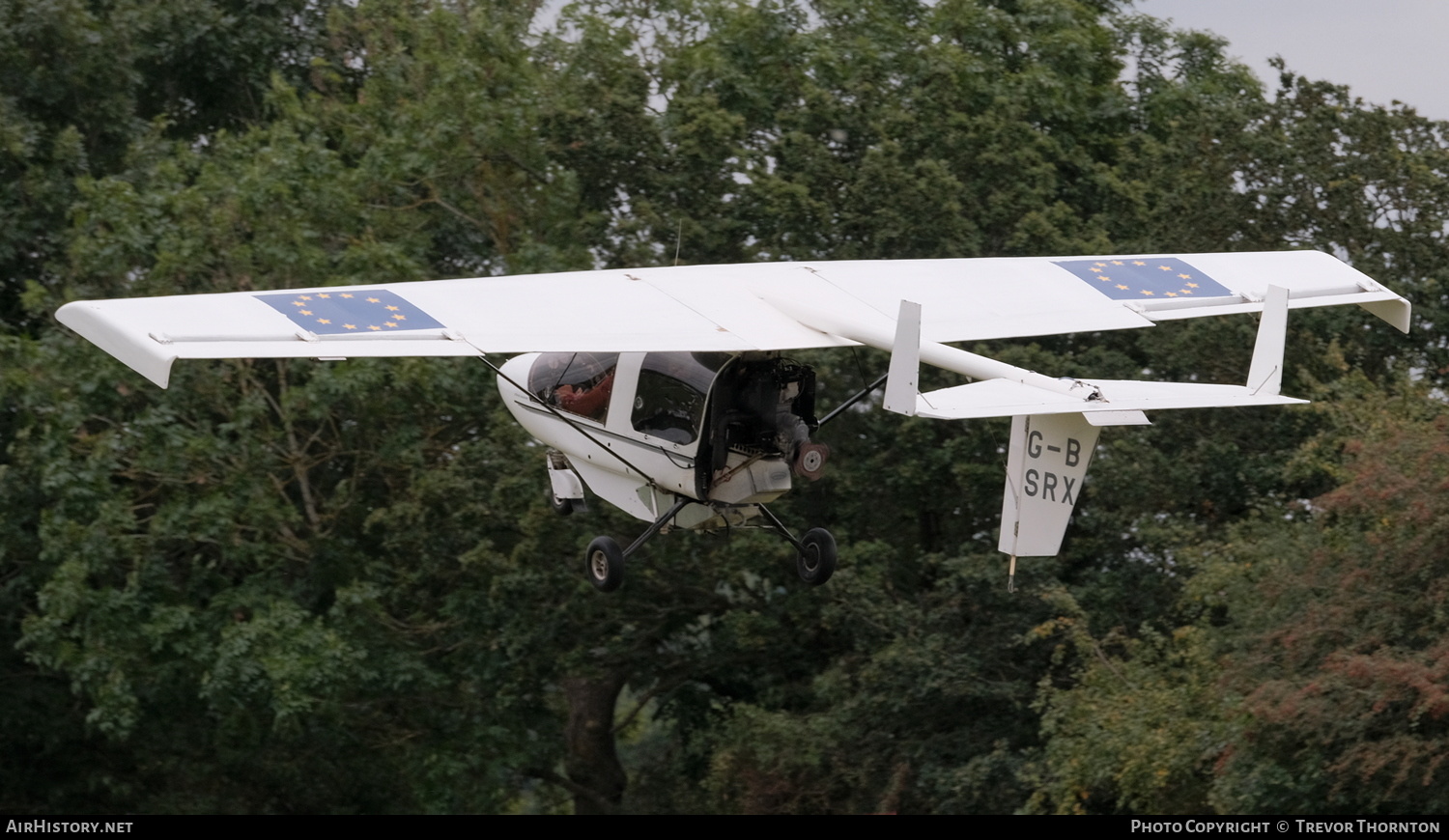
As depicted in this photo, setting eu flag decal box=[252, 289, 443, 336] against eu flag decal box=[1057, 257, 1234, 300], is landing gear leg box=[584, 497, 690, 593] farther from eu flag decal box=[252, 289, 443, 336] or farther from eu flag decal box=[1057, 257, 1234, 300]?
eu flag decal box=[1057, 257, 1234, 300]

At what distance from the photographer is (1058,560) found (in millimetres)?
23344

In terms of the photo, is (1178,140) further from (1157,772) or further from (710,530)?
(710,530)

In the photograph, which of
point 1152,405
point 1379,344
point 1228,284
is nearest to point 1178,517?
point 1379,344

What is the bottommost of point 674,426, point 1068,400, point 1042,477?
point 674,426

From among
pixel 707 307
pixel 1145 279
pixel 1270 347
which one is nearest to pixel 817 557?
pixel 707 307

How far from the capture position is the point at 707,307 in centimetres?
1294

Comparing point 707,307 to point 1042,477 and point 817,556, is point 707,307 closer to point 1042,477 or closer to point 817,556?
point 817,556

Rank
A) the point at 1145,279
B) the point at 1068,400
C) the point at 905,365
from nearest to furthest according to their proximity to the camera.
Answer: the point at 905,365
the point at 1068,400
the point at 1145,279

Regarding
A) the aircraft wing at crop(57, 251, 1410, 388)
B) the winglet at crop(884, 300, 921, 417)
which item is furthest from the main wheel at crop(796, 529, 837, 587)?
the winglet at crop(884, 300, 921, 417)

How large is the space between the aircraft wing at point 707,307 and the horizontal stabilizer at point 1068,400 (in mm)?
1397

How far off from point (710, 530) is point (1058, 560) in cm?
1069

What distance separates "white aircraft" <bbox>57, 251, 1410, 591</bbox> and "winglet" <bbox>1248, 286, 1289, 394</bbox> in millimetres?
17

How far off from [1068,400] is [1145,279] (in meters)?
4.94

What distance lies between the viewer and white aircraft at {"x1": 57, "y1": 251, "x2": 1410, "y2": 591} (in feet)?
36.6
